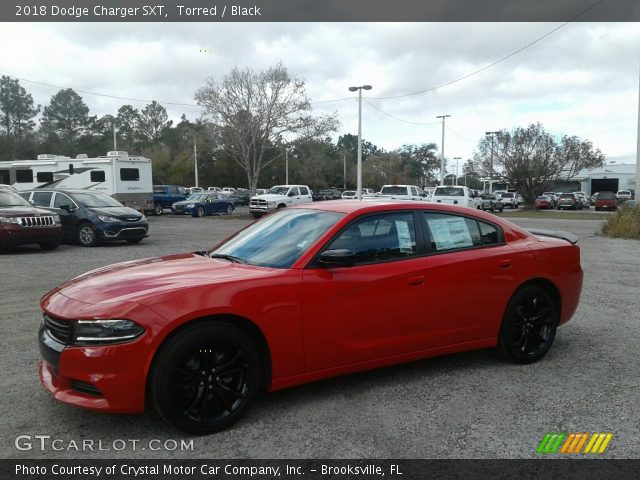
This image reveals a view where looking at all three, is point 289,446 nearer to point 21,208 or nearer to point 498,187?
point 21,208

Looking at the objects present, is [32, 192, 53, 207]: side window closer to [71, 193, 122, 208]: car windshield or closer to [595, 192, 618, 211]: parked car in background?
[71, 193, 122, 208]: car windshield

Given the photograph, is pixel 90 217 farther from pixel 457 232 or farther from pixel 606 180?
pixel 606 180

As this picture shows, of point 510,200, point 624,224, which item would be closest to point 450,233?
point 624,224

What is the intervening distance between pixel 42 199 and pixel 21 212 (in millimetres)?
3084

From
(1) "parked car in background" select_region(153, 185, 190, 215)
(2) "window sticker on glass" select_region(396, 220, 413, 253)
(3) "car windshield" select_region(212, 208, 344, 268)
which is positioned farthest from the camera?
(1) "parked car in background" select_region(153, 185, 190, 215)

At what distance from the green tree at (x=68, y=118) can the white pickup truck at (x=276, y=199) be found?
54712 millimetres

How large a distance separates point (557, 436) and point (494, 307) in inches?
53.9

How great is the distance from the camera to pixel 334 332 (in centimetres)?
394

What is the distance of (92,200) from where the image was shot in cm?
1557

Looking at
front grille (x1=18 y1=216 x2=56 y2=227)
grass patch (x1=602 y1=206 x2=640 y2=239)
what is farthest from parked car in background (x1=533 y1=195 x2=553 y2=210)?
front grille (x1=18 y1=216 x2=56 y2=227)

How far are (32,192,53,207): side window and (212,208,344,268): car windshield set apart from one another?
502 inches

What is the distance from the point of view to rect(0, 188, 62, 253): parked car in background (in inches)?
491

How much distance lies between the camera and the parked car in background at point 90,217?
14734 millimetres

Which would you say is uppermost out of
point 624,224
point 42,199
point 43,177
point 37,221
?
point 43,177
